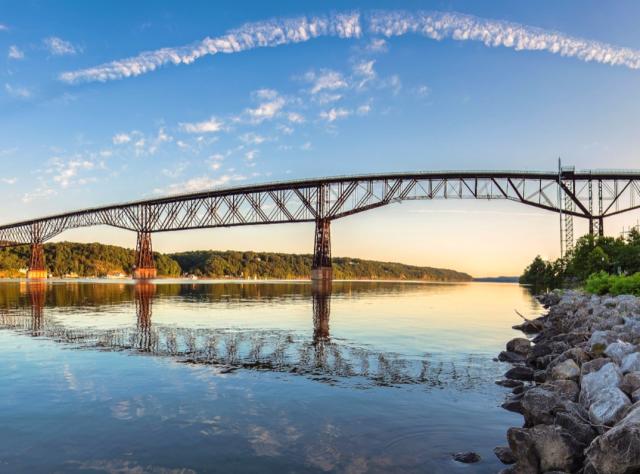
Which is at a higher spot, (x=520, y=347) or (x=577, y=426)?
(x=577, y=426)

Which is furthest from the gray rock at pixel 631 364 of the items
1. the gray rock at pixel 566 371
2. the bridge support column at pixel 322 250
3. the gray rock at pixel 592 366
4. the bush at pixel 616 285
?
the bridge support column at pixel 322 250

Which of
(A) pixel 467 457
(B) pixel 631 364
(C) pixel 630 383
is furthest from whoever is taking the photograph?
(B) pixel 631 364

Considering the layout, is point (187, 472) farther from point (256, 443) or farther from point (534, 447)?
point (534, 447)

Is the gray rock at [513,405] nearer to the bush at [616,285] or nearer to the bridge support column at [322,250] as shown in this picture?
the bush at [616,285]

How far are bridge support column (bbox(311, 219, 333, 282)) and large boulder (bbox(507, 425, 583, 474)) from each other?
2737 inches

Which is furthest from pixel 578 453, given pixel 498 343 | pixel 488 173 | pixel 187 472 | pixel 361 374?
pixel 488 173

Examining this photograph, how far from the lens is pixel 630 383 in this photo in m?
9.58

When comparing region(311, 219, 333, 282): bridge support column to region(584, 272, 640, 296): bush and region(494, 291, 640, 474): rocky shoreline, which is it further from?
region(494, 291, 640, 474): rocky shoreline

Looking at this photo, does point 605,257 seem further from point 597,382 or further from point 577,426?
point 577,426

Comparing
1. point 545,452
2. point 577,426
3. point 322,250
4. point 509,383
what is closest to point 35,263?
point 322,250

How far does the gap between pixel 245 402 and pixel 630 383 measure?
25.5 ft

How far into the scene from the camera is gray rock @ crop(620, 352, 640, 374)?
1062cm

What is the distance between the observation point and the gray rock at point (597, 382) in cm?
Result: 930

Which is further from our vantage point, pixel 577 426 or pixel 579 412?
pixel 579 412
